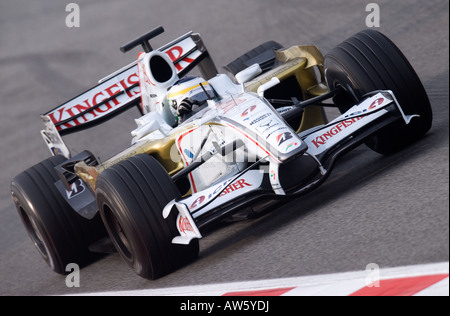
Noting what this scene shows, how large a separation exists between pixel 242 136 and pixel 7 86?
9533 mm

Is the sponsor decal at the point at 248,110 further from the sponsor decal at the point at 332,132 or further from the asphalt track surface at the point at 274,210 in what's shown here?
the asphalt track surface at the point at 274,210

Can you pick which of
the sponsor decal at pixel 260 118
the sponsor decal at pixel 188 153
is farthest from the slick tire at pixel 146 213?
the sponsor decal at pixel 260 118

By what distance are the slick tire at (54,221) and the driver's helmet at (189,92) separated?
3.79 feet

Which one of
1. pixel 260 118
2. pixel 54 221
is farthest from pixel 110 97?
pixel 260 118

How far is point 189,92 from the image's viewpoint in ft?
23.2

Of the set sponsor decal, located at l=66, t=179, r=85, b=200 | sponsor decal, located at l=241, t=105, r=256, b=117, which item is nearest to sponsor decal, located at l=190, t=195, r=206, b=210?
sponsor decal, located at l=241, t=105, r=256, b=117

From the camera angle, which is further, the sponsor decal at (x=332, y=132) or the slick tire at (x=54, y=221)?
the slick tire at (x=54, y=221)

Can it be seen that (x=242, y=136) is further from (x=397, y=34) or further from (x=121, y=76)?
(x=397, y=34)

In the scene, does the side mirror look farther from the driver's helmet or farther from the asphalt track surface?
the asphalt track surface

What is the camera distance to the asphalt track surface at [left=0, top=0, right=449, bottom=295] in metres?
4.95

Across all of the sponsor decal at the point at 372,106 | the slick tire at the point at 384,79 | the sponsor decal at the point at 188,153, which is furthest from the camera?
the sponsor decal at the point at 188,153

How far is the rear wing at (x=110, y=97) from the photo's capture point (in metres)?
7.85
